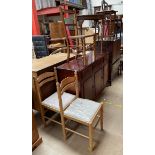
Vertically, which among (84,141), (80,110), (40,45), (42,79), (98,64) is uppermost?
(40,45)

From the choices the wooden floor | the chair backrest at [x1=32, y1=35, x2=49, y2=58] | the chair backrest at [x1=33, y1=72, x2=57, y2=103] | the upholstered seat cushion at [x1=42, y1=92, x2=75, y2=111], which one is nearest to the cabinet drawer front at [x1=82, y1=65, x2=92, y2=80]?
the upholstered seat cushion at [x1=42, y1=92, x2=75, y2=111]

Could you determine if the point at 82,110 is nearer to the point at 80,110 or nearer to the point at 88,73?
the point at 80,110

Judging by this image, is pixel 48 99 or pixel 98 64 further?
pixel 98 64

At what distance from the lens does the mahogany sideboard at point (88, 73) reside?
1932 mm

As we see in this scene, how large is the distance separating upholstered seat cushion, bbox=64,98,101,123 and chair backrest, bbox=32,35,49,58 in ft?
8.77

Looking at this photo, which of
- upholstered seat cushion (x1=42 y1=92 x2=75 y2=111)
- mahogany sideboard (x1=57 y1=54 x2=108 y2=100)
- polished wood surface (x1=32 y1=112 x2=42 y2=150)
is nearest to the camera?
polished wood surface (x1=32 y1=112 x2=42 y2=150)

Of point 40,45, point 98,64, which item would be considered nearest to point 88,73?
point 98,64

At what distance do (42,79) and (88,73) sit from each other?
620 millimetres

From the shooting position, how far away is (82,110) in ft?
5.38

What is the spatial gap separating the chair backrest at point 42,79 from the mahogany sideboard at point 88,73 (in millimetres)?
109

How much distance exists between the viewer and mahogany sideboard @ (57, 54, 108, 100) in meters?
1.93

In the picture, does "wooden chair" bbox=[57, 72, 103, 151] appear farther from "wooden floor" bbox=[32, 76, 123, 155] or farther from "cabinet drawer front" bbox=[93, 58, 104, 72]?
"cabinet drawer front" bbox=[93, 58, 104, 72]
